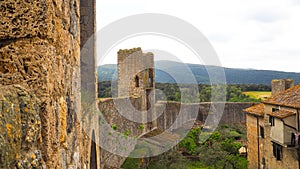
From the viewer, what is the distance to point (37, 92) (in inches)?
58.0

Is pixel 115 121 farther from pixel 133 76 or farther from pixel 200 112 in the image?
pixel 200 112

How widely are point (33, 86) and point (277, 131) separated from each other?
13697 millimetres

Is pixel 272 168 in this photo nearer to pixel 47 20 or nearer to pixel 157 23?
pixel 157 23

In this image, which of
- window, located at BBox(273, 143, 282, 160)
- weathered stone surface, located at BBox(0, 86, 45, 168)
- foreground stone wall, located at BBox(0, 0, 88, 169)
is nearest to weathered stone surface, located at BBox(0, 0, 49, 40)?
foreground stone wall, located at BBox(0, 0, 88, 169)

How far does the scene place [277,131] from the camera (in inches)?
529

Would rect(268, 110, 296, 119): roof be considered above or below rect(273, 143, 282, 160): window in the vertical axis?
above

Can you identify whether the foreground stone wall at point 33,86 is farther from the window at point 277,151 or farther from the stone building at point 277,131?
the window at point 277,151

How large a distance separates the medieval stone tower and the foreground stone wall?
50.6 ft

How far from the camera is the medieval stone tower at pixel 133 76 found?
17.9m

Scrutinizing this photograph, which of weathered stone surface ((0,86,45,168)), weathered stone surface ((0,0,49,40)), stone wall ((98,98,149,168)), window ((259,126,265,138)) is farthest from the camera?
window ((259,126,265,138))

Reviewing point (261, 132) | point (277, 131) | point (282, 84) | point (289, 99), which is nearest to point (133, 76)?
point (261, 132)

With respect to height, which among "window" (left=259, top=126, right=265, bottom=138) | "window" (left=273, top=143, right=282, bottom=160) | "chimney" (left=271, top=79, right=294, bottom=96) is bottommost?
"window" (left=273, top=143, right=282, bottom=160)

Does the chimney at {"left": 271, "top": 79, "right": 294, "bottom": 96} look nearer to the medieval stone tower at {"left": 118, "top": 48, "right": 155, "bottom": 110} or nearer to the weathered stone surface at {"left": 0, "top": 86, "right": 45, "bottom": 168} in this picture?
the medieval stone tower at {"left": 118, "top": 48, "right": 155, "bottom": 110}

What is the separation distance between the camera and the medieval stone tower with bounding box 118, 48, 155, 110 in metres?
17.9
